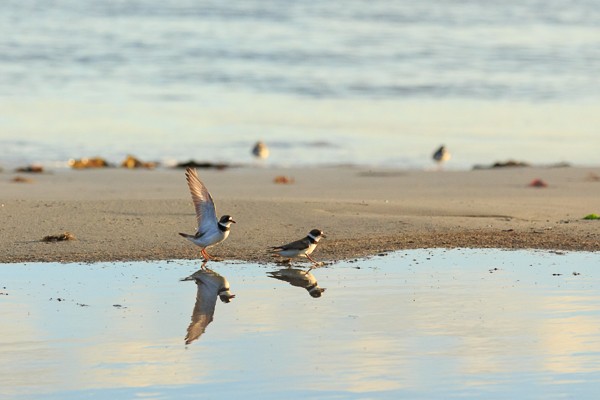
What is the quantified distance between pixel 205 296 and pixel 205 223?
1829 mm

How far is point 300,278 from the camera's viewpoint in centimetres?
953

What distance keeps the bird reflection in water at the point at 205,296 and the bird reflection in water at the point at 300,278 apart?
1.56 ft

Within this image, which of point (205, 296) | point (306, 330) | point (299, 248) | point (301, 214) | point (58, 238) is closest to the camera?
point (306, 330)

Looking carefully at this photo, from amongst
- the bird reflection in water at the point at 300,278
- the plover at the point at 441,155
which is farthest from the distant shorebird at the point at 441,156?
the bird reflection in water at the point at 300,278

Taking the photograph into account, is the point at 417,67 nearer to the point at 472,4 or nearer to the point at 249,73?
the point at 249,73

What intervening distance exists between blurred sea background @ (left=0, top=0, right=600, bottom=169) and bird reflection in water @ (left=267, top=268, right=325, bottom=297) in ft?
33.0

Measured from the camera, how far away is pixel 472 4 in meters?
62.6

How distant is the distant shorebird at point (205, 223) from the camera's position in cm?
1037

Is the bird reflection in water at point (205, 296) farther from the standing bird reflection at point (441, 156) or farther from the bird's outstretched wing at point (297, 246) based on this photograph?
the standing bird reflection at point (441, 156)

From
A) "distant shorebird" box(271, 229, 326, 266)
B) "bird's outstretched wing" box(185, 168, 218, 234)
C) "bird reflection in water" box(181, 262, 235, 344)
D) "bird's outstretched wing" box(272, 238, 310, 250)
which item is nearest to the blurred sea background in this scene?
"bird's outstretched wing" box(185, 168, 218, 234)

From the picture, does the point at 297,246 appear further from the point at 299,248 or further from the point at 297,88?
the point at 297,88

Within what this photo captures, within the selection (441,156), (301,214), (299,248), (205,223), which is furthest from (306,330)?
(441,156)

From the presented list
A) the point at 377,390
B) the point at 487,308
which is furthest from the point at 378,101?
the point at 377,390

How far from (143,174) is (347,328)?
10.3 metres
